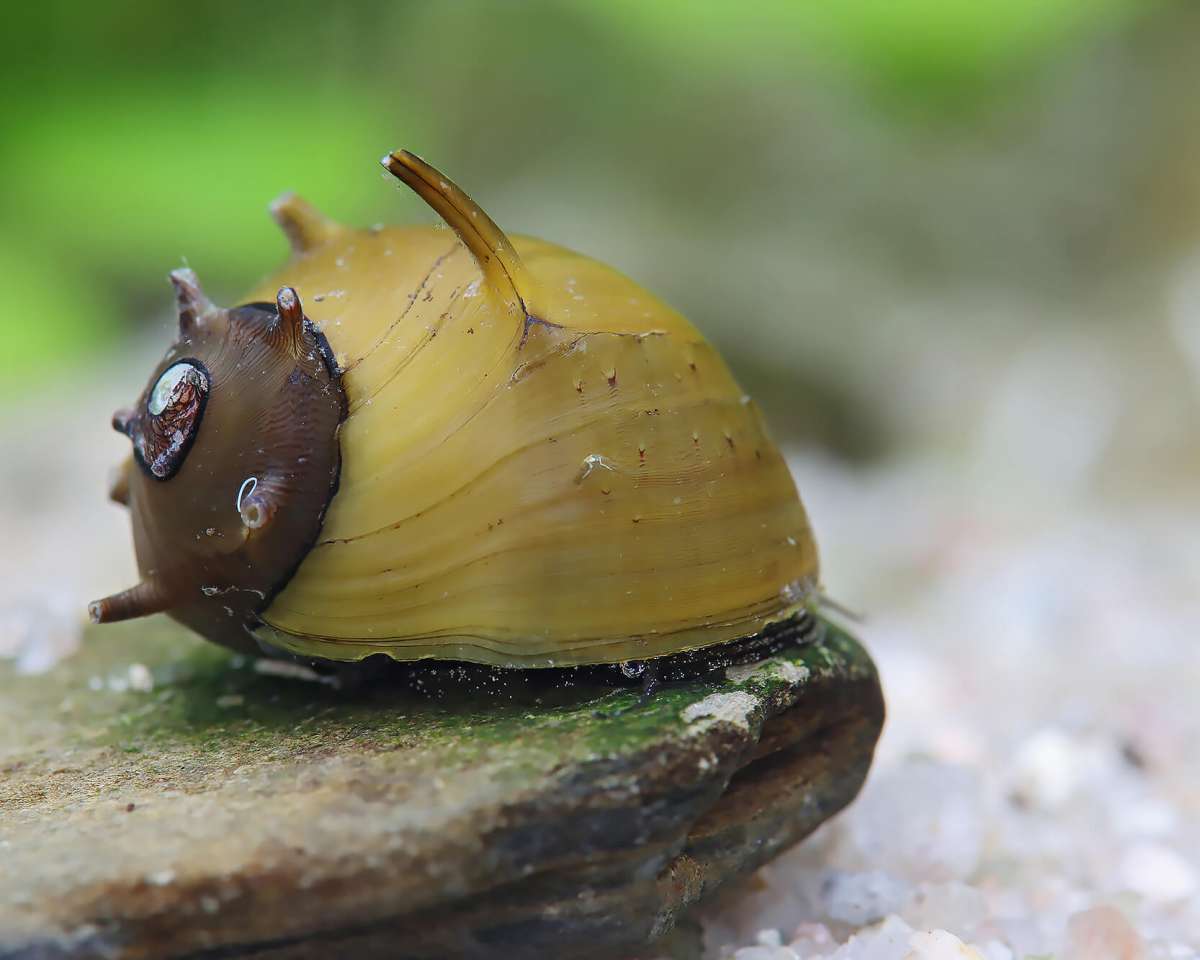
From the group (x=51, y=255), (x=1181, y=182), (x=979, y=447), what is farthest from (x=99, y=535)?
(x=1181, y=182)

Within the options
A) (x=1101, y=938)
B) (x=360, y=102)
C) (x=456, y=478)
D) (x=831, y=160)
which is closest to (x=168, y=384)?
(x=456, y=478)

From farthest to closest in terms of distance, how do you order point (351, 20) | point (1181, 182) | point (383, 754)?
point (351, 20), point (1181, 182), point (383, 754)

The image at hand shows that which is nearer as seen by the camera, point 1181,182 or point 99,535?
point 99,535

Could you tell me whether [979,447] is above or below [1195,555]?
above

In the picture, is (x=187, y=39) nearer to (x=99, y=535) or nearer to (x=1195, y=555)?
(x=99, y=535)

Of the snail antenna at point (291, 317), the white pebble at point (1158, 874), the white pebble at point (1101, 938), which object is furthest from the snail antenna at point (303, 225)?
the white pebble at point (1158, 874)

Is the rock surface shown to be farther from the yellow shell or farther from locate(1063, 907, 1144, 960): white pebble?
locate(1063, 907, 1144, 960): white pebble

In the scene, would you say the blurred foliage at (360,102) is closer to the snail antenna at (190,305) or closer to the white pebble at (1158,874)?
the snail antenna at (190,305)

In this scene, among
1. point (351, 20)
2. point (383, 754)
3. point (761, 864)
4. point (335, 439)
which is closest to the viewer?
point (383, 754)
